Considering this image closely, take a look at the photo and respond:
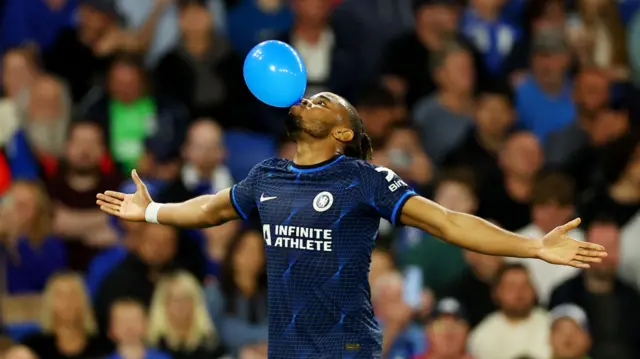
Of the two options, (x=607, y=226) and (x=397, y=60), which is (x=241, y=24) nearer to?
(x=397, y=60)

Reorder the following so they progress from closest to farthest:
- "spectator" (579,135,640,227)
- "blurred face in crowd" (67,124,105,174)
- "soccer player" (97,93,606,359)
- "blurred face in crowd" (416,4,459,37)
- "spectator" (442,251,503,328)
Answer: "soccer player" (97,93,606,359) < "spectator" (442,251,503,328) < "spectator" (579,135,640,227) < "blurred face in crowd" (67,124,105,174) < "blurred face in crowd" (416,4,459,37)

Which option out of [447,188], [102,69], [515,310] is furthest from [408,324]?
[102,69]

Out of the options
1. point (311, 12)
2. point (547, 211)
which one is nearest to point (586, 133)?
point (547, 211)

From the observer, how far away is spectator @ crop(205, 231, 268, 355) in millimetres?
9820

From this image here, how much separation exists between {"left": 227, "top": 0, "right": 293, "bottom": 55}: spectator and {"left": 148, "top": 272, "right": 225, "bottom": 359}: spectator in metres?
3.20

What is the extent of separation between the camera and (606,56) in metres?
12.9

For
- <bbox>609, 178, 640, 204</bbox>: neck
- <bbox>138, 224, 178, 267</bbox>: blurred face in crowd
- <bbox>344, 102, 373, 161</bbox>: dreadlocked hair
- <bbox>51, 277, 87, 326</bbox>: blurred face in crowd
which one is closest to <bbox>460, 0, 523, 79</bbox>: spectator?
<bbox>609, 178, 640, 204</bbox>: neck

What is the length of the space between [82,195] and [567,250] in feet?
19.7

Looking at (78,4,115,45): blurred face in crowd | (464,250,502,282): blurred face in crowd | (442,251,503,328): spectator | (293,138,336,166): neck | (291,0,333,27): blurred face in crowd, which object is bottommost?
(293,138,336,166): neck

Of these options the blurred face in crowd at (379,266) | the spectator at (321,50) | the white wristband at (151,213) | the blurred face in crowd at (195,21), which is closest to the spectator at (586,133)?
the spectator at (321,50)

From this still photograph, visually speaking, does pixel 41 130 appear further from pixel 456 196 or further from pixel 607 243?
pixel 607 243

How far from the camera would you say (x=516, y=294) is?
31.6ft

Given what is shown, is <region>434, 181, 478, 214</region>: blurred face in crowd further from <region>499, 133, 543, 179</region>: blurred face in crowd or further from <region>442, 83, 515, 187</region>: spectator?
<region>499, 133, 543, 179</region>: blurred face in crowd

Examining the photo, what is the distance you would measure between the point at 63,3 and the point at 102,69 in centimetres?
90
